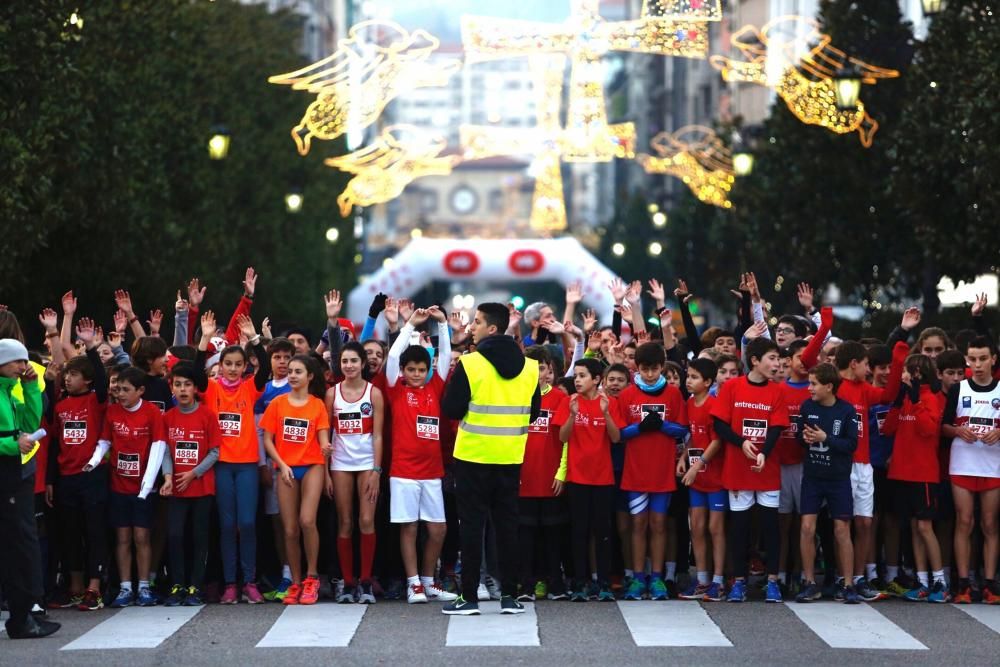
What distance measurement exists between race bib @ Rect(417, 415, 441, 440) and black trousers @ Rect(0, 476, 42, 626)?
2752 mm

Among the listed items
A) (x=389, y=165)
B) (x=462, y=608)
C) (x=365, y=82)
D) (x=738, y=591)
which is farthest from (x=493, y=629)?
(x=389, y=165)

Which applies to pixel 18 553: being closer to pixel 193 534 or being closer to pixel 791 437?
pixel 193 534

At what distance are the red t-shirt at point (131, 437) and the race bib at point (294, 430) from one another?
0.78 meters

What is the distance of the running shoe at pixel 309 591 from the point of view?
543 inches

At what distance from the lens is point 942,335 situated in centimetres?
1526

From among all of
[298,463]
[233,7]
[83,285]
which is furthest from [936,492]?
[233,7]

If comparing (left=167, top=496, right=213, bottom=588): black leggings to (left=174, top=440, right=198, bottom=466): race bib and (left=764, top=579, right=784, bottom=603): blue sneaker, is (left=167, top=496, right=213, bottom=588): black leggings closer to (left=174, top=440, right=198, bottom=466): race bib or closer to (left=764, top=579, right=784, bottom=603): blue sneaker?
(left=174, top=440, right=198, bottom=466): race bib

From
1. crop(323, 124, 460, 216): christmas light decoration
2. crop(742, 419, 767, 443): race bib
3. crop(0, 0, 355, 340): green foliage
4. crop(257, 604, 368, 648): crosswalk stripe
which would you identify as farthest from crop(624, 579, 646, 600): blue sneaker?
crop(323, 124, 460, 216): christmas light decoration

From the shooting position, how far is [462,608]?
13148 mm

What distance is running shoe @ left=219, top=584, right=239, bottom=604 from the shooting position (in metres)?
13.8

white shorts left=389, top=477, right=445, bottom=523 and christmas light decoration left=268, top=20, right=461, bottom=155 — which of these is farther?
christmas light decoration left=268, top=20, right=461, bottom=155

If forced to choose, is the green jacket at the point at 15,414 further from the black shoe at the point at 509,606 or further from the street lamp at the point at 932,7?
the street lamp at the point at 932,7

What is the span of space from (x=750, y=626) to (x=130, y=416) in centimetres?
427

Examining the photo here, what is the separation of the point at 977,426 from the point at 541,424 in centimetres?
290
